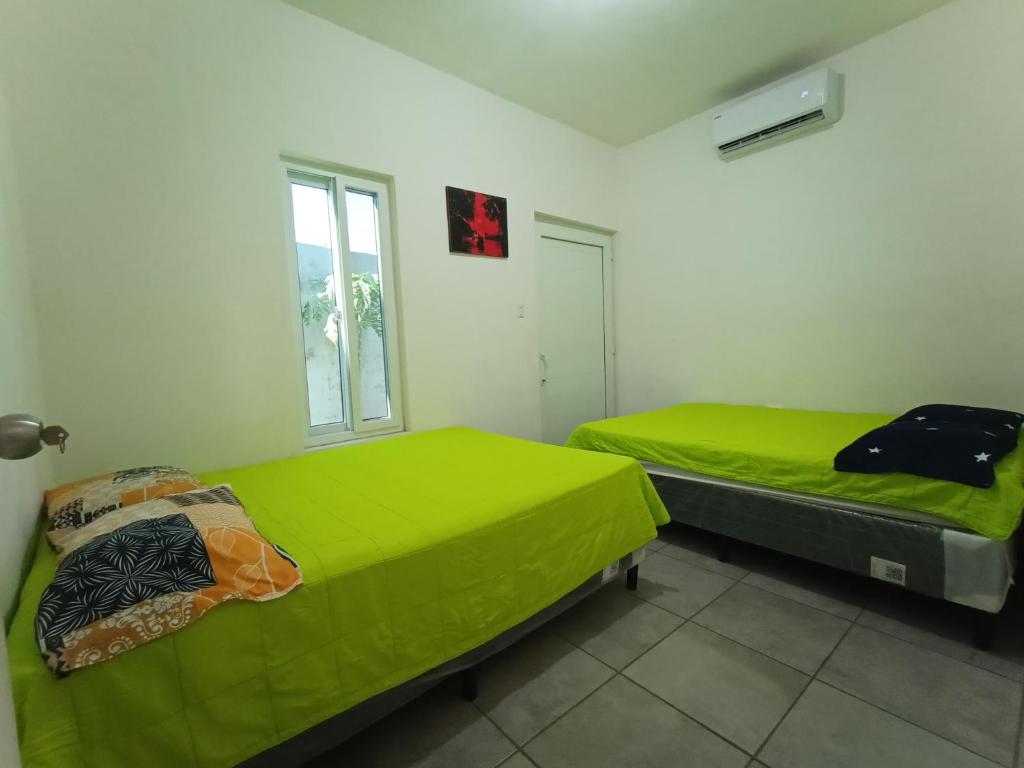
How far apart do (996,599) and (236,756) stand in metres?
2.28

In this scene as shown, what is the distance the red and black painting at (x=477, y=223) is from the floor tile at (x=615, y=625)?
7.19 feet

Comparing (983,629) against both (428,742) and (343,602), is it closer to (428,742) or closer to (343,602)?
(428,742)

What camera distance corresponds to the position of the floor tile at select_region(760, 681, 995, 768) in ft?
3.85

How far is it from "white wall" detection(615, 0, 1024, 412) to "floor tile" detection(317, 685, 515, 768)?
2892 mm

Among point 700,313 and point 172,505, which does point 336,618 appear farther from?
point 700,313

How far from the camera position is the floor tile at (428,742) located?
1.25m

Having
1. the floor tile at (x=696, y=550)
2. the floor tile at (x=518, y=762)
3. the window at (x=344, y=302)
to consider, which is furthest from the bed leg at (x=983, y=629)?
the window at (x=344, y=302)

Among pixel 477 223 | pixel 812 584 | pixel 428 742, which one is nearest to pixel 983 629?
pixel 812 584

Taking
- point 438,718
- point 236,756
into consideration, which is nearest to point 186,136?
point 236,756

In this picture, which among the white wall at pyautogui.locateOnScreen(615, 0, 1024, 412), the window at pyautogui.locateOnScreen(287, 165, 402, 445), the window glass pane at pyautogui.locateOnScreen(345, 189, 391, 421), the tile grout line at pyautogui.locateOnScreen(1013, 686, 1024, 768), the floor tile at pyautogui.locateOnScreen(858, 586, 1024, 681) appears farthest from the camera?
the window glass pane at pyautogui.locateOnScreen(345, 189, 391, 421)

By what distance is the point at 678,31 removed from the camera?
→ 246 centimetres

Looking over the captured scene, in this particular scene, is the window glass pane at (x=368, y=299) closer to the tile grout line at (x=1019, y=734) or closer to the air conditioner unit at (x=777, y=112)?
the air conditioner unit at (x=777, y=112)

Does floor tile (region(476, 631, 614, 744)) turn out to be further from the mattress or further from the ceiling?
the ceiling

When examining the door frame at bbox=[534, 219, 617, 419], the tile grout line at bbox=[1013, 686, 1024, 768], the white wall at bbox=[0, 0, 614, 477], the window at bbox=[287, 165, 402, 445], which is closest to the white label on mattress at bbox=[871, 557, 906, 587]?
the tile grout line at bbox=[1013, 686, 1024, 768]
